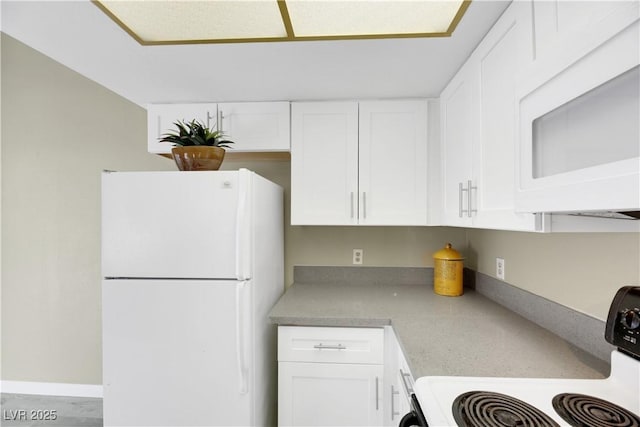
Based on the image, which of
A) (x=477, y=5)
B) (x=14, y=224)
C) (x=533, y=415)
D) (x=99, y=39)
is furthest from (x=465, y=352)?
(x=14, y=224)

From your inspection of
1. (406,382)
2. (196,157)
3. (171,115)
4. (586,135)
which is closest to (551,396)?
(406,382)

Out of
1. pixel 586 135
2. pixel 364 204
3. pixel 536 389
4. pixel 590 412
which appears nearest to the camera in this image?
pixel 586 135

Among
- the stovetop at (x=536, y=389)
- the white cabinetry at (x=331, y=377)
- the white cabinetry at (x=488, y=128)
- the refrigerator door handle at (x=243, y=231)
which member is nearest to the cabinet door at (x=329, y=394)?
the white cabinetry at (x=331, y=377)

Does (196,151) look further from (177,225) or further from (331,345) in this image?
(331,345)

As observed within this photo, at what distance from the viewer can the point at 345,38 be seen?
121 cm

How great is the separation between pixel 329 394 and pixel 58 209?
254 cm

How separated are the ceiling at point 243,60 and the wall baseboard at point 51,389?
2288mm

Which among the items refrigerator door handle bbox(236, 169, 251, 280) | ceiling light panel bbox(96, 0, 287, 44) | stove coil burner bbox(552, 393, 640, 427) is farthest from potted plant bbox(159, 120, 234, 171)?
stove coil burner bbox(552, 393, 640, 427)

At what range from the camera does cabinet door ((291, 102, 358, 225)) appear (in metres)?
1.85

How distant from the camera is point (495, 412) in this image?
70cm

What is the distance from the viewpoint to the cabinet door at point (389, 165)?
6.00 ft

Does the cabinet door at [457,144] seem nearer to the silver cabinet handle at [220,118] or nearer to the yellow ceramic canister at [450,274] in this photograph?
the yellow ceramic canister at [450,274]

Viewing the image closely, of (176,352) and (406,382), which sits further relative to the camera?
(176,352)

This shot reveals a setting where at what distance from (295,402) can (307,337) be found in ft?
1.09
